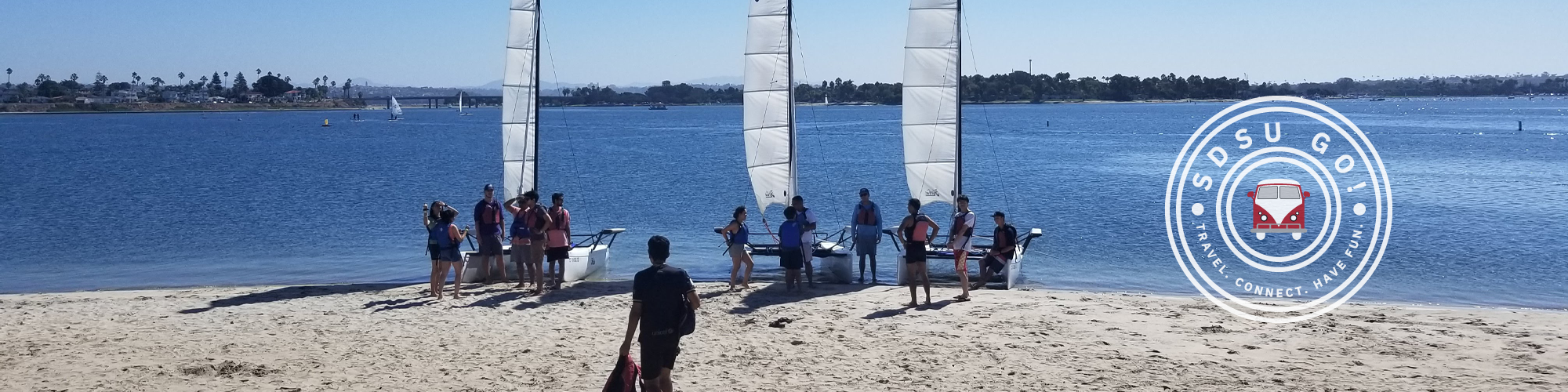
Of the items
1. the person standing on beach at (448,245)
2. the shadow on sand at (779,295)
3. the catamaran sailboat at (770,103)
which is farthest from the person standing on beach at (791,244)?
the person standing on beach at (448,245)

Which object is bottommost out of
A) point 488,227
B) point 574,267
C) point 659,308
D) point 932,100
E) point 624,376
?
point 574,267

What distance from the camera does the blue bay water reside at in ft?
63.4

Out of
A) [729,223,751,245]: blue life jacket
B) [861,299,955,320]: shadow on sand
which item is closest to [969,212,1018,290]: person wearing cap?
[861,299,955,320]: shadow on sand

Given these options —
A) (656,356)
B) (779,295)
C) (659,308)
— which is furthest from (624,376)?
(779,295)

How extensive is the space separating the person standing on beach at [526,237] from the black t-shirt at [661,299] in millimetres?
6695

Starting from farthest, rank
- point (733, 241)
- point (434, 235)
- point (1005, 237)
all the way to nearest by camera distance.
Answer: point (1005, 237), point (733, 241), point (434, 235)

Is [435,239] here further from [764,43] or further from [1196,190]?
[1196,190]

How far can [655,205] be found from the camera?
33250 mm

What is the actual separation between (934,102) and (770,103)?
2449mm

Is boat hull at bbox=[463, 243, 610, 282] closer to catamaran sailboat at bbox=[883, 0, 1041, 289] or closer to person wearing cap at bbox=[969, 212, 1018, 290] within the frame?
catamaran sailboat at bbox=[883, 0, 1041, 289]

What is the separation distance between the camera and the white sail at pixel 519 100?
16828 millimetres

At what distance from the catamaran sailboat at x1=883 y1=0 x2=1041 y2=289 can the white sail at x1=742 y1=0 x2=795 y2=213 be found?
1.77m

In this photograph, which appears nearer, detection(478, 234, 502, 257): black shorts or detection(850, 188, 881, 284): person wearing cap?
detection(478, 234, 502, 257): black shorts

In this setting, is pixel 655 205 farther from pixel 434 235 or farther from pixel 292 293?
pixel 434 235
